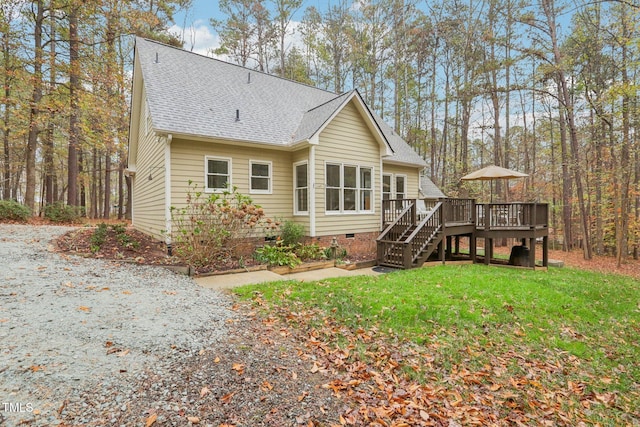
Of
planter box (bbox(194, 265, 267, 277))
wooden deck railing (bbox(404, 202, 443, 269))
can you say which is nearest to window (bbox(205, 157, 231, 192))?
planter box (bbox(194, 265, 267, 277))

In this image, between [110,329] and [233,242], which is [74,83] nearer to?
[233,242]

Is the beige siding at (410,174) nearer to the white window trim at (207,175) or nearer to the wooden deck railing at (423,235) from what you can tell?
the wooden deck railing at (423,235)

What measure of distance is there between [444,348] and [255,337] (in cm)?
255

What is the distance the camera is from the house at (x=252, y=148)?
355 inches

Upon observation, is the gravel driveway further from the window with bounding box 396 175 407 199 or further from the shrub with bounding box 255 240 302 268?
the window with bounding box 396 175 407 199

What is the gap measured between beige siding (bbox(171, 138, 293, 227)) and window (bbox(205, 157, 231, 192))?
0.12 metres

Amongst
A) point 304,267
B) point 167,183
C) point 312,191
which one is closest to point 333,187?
point 312,191

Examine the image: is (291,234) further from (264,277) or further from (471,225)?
(471,225)

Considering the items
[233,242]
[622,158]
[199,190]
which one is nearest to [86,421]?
[233,242]

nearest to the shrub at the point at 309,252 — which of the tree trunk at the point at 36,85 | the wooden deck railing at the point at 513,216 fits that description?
the wooden deck railing at the point at 513,216

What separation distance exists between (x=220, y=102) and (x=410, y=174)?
9.50 meters

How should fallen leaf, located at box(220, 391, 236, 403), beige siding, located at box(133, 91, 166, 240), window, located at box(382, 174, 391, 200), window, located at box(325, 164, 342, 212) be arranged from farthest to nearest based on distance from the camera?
window, located at box(382, 174, 391, 200), window, located at box(325, 164, 342, 212), beige siding, located at box(133, 91, 166, 240), fallen leaf, located at box(220, 391, 236, 403)

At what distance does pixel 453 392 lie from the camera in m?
3.35

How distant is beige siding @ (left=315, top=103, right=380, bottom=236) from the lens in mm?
10258
